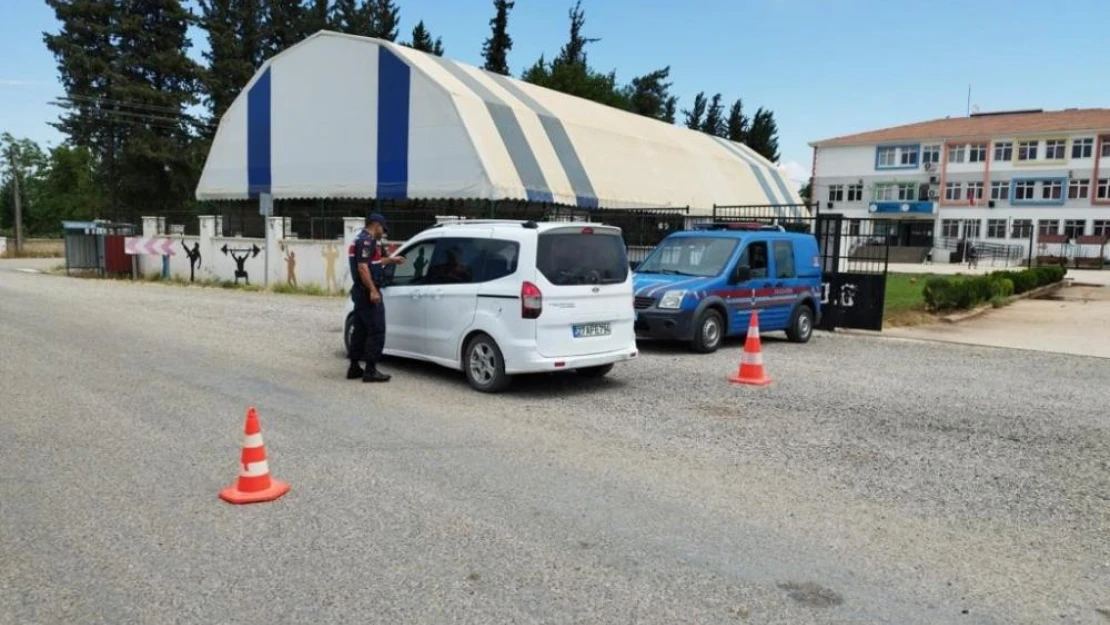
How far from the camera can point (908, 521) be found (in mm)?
4926

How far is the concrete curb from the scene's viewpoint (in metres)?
17.3

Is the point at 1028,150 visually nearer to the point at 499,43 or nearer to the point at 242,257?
the point at 499,43

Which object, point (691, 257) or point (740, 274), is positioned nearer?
point (740, 274)

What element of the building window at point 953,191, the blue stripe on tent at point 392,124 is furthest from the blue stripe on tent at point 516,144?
the building window at point 953,191

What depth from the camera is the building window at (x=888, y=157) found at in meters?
71.4

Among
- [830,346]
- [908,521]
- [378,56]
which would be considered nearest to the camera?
[908,521]

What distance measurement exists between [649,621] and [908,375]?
7.90 meters

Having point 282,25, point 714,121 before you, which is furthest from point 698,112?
point 282,25

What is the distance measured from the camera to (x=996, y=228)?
65375mm

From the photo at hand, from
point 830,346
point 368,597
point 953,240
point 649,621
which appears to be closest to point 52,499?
point 368,597

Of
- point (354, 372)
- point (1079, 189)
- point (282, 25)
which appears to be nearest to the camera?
point (354, 372)

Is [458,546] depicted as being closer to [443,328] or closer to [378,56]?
[443,328]

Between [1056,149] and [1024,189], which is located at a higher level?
[1056,149]

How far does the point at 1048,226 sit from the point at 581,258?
67508mm
